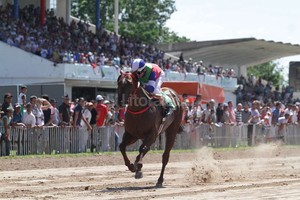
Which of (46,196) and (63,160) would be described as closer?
(46,196)

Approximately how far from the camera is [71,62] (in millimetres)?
39688

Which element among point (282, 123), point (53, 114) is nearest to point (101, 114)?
point (53, 114)

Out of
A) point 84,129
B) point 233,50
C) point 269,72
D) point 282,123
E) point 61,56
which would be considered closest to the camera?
point 84,129

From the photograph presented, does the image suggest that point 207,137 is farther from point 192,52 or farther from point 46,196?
point 192,52

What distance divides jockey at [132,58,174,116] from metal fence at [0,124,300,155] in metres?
8.32

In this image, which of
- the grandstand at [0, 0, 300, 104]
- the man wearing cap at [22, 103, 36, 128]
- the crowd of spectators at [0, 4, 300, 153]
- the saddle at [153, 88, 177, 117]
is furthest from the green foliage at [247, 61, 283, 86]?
the saddle at [153, 88, 177, 117]

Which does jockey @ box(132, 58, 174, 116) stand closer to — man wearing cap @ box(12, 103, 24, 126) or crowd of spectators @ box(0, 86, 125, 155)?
crowd of spectators @ box(0, 86, 125, 155)

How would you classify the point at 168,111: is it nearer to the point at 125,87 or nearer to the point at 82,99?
the point at 125,87

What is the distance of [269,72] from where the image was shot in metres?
122

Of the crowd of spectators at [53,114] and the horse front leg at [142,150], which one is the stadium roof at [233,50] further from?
the horse front leg at [142,150]

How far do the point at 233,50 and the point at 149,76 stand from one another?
48.7m

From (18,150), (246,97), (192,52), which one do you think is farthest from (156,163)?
(192,52)

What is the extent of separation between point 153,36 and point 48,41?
51.4m

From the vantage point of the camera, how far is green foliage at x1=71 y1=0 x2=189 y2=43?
89.4 meters
